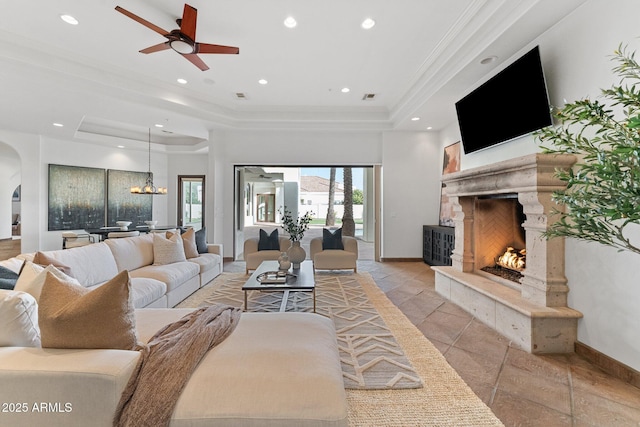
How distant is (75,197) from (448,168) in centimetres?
872

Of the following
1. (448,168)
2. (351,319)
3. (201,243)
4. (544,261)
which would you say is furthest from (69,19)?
(448,168)

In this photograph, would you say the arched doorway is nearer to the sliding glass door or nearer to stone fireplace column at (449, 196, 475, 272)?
the sliding glass door

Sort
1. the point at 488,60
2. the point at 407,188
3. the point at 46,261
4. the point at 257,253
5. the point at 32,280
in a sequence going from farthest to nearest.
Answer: the point at 407,188 < the point at 257,253 < the point at 488,60 < the point at 46,261 < the point at 32,280

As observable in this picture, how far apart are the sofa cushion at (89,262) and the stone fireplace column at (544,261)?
430 centimetres

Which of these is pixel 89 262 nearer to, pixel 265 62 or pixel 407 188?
pixel 265 62

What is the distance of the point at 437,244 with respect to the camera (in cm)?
575

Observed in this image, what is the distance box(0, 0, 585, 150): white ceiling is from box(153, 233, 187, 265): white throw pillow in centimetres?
245

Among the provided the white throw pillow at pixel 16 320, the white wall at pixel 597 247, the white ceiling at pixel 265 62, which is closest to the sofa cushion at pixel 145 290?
the white throw pillow at pixel 16 320

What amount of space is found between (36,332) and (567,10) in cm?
442

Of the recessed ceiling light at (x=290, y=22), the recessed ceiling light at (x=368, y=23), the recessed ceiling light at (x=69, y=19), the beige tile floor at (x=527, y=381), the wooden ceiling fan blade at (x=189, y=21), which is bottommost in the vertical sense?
the beige tile floor at (x=527, y=381)

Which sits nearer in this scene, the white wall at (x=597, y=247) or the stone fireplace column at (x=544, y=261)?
the white wall at (x=597, y=247)

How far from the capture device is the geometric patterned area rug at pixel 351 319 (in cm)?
207

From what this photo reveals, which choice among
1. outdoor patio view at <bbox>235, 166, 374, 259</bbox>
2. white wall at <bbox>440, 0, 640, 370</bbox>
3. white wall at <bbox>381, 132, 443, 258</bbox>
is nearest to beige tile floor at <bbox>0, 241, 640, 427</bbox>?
white wall at <bbox>440, 0, 640, 370</bbox>

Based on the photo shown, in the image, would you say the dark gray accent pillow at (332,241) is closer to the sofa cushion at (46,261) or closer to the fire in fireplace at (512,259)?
the fire in fireplace at (512,259)
